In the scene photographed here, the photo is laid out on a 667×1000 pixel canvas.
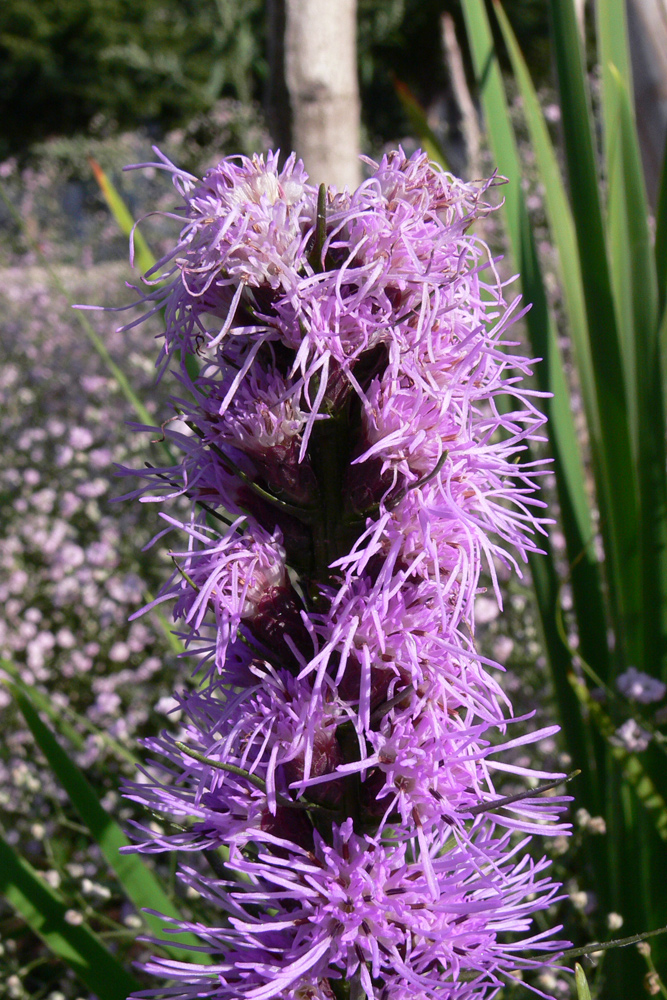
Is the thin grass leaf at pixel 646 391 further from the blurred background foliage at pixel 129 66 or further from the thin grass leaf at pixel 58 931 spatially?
the blurred background foliage at pixel 129 66

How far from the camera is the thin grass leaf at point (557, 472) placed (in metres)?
1.49

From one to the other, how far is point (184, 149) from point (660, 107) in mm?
5501

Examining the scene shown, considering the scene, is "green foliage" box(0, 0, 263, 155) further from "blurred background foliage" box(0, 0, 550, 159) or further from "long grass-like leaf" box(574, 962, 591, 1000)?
"long grass-like leaf" box(574, 962, 591, 1000)

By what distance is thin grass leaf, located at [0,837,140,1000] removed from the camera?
1.13 metres

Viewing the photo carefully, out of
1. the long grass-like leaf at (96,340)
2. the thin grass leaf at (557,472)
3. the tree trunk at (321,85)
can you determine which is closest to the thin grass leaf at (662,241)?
the thin grass leaf at (557,472)

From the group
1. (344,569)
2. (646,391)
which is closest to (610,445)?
(646,391)

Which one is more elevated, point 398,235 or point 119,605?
point 398,235

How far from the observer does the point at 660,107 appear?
183cm

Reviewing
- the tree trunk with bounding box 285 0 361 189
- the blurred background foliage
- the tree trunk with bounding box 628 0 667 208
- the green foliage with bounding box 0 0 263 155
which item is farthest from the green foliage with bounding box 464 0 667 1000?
the green foliage with bounding box 0 0 263 155

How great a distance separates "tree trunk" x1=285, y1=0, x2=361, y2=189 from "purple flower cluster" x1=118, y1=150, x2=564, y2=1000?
2329mm

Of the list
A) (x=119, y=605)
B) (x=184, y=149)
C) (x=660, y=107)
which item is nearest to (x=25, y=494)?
(x=119, y=605)

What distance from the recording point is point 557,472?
1.50 m

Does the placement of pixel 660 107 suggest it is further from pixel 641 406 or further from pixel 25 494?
pixel 25 494

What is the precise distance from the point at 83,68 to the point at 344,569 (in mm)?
24533
